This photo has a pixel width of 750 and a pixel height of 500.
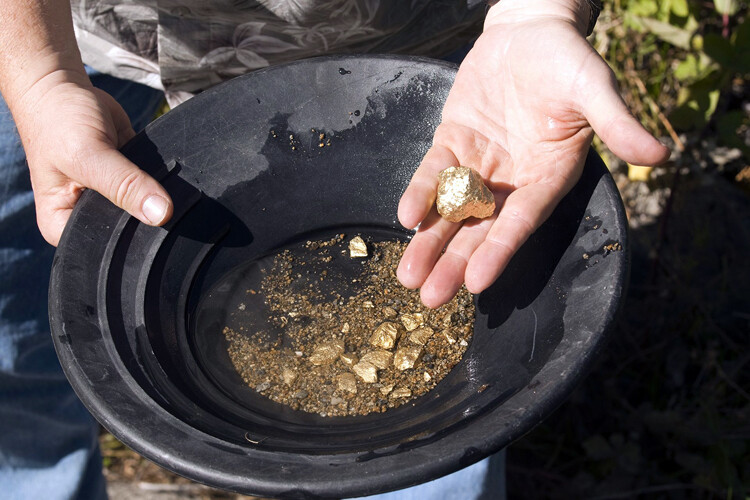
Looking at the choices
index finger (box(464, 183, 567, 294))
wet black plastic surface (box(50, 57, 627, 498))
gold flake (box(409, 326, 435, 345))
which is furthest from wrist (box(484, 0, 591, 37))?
gold flake (box(409, 326, 435, 345))

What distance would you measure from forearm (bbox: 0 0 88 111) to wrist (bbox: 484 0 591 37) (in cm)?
99

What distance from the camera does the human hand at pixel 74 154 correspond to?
1388mm

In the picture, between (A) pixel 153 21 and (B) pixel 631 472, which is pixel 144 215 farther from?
(B) pixel 631 472

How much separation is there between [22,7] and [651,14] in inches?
82.5

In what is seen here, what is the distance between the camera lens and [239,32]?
5.31ft

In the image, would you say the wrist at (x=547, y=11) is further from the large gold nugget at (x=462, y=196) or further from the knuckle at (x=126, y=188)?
the knuckle at (x=126, y=188)

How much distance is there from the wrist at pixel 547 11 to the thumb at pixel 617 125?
0.75ft

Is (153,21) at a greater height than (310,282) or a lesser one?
greater

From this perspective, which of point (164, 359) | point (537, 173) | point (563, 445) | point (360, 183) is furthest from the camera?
point (563, 445)

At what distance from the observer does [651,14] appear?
249 cm

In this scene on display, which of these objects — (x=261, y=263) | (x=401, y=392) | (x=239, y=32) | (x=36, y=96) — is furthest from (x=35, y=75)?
(x=401, y=392)

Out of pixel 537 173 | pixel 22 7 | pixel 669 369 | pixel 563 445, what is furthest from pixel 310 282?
pixel 669 369

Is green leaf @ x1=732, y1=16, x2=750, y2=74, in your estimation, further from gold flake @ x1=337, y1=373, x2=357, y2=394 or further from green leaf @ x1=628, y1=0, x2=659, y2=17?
gold flake @ x1=337, y1=373, x2=357, y2=394

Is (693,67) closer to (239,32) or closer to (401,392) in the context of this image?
(239,32)
